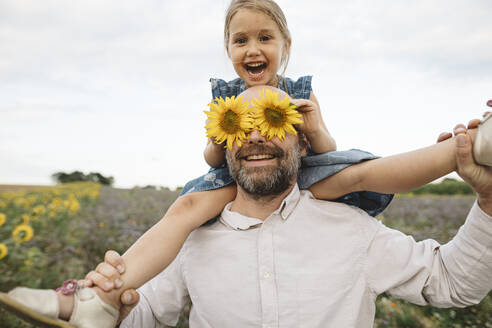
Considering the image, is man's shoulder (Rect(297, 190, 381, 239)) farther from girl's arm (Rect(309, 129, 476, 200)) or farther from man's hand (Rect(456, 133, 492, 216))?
man's hand (Rect(456, 133, 492, 216))

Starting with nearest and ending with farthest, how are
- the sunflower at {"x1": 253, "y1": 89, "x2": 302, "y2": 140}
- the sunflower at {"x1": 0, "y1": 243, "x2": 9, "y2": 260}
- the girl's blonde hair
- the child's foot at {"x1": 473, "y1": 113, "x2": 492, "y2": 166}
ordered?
1. the child's foot at {"x1": 473, "y1": 113, "x2": 492, "y2": 166}
2. the sunflower at {"x1": 253, "y1": 89, "x2": 302, "y2": 140}
3. the sunflower at {"x1": 0, "y1": 243, "x2": 9, "y2": 260}
4. the girl's blonde hair

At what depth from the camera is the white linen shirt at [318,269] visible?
1.98m

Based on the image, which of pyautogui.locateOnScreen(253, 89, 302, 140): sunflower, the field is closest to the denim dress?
pyautogui.locateOnScreen(253, 89, 302, 140): sunflower

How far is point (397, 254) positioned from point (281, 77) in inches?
64.7

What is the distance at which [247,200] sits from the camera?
240cm

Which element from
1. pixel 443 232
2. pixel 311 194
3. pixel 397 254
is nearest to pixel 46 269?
pixel 311 194

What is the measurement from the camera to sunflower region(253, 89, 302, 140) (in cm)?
219

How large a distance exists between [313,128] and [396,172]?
578 mm

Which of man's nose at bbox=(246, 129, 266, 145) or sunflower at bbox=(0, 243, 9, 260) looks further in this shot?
sunflower at bbox=(0, 243, 9, 260)

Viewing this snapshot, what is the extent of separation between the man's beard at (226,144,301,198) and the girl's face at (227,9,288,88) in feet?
2.56

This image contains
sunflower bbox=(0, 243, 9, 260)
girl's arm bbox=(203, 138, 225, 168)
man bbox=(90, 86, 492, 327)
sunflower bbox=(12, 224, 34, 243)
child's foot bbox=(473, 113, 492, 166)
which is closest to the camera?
child's foot bbox=(473, 113, 492, 166)

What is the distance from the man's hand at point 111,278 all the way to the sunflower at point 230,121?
0.91 meters

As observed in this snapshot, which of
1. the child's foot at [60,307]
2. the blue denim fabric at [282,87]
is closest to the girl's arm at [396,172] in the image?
the blue denim fabric at [282,87]

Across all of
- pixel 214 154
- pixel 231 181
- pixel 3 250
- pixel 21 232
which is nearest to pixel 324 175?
pixel 231 181
